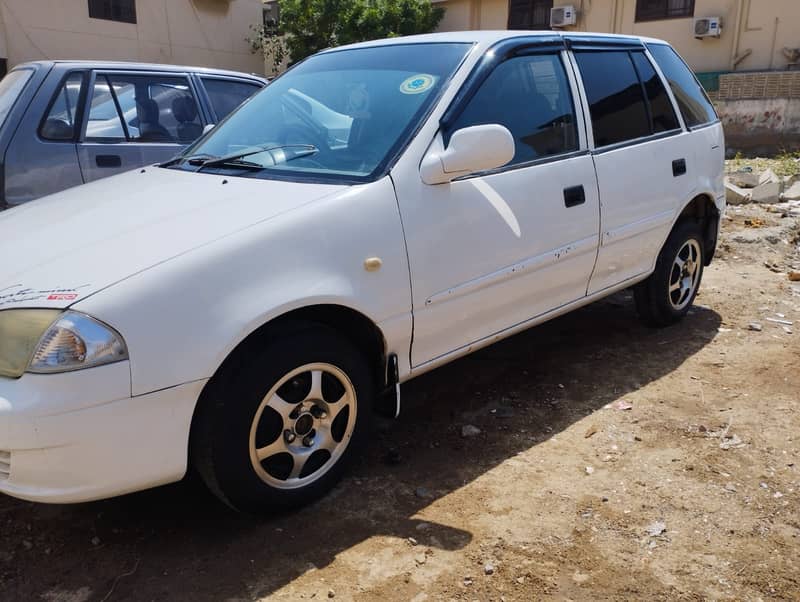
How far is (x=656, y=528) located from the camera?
2703 mm

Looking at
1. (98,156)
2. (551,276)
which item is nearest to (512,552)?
(551,276)

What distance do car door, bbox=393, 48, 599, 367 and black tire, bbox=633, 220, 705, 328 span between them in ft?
3.19

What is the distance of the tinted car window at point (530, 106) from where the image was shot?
3303mm

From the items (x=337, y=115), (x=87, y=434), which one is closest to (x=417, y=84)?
(x=337, y=115)

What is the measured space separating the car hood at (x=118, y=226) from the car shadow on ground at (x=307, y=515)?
98cm

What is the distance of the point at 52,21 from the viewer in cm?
1747

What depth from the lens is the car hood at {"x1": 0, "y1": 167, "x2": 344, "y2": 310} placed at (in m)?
2.30

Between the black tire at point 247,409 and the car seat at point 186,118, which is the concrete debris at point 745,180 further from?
the black tire at point 247,409

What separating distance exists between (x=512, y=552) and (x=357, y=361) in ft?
2.99

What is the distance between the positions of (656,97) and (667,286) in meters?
1.19

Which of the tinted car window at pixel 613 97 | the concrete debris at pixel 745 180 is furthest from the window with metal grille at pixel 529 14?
the tinted car window at pixel 613 97

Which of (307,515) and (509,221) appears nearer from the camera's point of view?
(307,515)

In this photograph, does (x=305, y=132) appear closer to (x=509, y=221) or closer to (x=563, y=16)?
(x=509, y=221)

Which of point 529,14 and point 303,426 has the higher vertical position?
point 529,14
